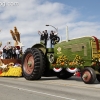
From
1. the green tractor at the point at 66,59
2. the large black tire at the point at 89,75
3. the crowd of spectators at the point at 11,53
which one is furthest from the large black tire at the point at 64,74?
the crowd of spectators at the point at 11,53

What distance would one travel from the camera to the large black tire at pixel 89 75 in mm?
12971

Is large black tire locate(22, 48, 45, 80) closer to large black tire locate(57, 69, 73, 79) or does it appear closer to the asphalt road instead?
large black tire locate(57, 69, 73, 79)

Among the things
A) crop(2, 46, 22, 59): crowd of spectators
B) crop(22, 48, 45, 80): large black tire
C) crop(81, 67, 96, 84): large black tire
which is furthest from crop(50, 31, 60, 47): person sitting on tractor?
crop(2, 46, 22, 59): crowd of spectators

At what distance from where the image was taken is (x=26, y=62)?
1772 cm

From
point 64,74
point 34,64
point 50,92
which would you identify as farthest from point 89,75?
point 64,74

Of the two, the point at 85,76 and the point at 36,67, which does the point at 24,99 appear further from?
the point at 36,67

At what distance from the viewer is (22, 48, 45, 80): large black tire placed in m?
16.0

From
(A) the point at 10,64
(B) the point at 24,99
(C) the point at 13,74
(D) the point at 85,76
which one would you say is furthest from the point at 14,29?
(B) the point at 24,99

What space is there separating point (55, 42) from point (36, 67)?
8.69ft

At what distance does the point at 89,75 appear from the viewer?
1316 centimetres

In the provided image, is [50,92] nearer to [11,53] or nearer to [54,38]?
[54,38]

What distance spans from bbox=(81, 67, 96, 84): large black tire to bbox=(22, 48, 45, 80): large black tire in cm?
330

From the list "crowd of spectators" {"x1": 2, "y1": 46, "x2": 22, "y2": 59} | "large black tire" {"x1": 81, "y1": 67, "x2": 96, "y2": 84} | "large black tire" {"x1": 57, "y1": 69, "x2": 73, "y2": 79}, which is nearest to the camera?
"large black tire" {"x1": 81, "y1": 67, "x2": 96, "y2": 84}

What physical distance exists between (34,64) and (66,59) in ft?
6.88
